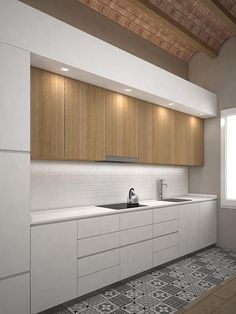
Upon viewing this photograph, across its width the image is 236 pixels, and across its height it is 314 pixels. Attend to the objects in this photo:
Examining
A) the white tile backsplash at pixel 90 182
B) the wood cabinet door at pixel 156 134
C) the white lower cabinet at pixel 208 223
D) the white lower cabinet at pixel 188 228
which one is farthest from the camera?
the white lower cabinet at pixel 208 223

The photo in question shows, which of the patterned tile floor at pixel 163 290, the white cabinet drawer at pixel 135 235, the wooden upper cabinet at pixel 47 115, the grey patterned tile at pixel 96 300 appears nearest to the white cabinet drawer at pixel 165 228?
the white cabinet drawer at pixel 135 235

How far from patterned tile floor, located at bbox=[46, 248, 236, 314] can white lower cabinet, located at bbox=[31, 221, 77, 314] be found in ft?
0.74

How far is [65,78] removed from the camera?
2.92 m

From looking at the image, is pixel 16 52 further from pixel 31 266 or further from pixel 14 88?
pixel 31 266

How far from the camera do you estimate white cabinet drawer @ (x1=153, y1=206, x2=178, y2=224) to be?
358 cm

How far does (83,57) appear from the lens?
2779 mm

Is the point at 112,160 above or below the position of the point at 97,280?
above

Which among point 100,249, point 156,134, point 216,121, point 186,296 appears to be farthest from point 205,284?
point 216,121

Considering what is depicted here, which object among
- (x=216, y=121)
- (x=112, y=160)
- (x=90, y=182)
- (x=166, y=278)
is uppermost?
(x=216, y=121)

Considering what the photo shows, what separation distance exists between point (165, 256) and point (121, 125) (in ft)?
6.44

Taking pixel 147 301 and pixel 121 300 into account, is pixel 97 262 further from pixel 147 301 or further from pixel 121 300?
pixel 147 301

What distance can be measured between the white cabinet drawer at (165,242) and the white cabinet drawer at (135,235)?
19 cm

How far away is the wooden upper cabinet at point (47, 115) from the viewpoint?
2.65m

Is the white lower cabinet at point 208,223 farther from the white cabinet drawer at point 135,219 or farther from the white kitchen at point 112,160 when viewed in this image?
the white cabinet drawer at point 135,219
